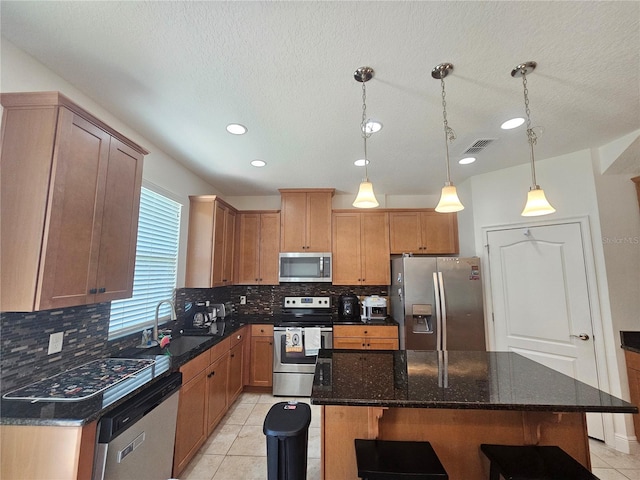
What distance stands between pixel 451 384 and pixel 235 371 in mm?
2530

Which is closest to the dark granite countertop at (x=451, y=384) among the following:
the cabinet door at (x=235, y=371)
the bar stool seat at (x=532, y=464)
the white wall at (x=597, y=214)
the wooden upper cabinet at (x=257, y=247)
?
the bar stool seat at (x=532, y=464)

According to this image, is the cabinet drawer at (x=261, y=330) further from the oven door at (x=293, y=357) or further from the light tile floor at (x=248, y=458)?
the light tile floor at (x=248, y=458)

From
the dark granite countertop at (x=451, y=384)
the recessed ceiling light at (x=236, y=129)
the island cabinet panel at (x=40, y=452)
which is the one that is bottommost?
the island cabinet panel at (x=40, y=452)

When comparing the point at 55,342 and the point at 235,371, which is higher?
the point at 55,342

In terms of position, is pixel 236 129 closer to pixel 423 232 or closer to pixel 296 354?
pixel 296 354

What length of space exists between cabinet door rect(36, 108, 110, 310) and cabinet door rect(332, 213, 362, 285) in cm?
275

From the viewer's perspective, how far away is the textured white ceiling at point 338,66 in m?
1.28

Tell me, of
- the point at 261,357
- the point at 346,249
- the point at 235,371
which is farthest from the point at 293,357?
the point at 346,249

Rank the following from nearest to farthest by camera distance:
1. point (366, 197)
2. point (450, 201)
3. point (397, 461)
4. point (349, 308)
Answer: point (397, 461) < point (450, 201) < point (366, 197) < point (349, 308)

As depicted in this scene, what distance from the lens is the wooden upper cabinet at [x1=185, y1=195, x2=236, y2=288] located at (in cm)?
314

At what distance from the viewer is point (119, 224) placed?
1.76 m

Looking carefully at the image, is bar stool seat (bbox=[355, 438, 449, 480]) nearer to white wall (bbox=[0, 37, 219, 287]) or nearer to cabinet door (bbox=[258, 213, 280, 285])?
white wall (bbox=[0, 37, 219, 287])

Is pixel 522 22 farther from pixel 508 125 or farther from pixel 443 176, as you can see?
pixel 443 176

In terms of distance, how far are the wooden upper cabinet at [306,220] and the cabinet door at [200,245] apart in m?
1.01
